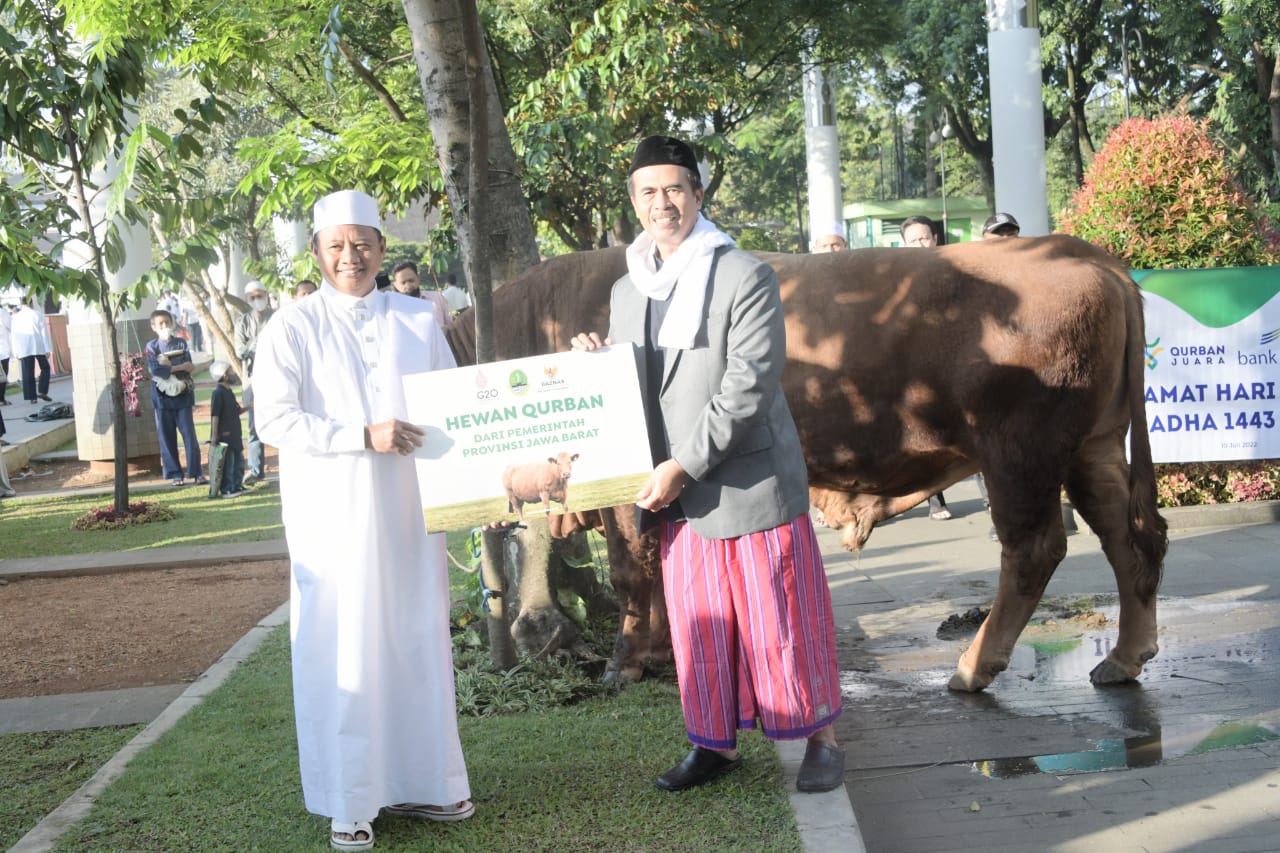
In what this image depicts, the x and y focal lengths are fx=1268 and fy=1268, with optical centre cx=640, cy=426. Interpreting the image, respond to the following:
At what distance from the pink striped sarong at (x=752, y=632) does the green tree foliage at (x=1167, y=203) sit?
5.64 meters

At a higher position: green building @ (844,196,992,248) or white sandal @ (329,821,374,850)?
green building @ (844,196,992,248)

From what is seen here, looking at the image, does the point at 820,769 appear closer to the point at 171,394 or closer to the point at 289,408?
the point at 289,408

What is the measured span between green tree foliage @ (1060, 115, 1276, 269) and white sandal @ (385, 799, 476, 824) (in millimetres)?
6558

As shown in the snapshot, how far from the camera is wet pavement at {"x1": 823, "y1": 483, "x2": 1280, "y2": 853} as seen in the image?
13.5 ft

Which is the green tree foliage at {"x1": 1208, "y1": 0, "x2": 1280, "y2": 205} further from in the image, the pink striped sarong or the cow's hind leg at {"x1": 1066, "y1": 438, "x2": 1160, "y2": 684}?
the pink striped sarong

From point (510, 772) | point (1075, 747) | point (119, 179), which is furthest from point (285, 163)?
point (1075, 747)

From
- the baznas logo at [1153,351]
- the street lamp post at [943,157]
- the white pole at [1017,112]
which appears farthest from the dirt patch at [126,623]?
the white pole at [1017,112]

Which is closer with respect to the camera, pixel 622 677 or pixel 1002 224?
pixel 622 677

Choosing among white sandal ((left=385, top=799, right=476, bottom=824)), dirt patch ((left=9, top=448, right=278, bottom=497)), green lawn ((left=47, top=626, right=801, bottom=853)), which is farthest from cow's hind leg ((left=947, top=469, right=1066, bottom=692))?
dirt patch ((left=9, top=448, right=278, bottom=497))

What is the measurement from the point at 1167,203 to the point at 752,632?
608cm

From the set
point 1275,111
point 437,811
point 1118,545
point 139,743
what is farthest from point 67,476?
point 1275,111

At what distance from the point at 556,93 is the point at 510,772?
329 inches

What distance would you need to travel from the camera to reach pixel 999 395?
5.21 meters

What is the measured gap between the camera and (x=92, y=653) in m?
7.19
